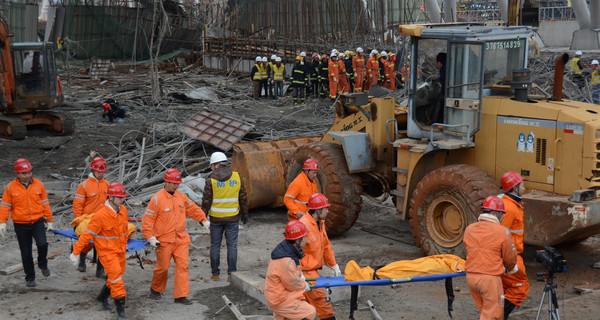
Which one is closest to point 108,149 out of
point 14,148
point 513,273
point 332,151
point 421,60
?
point 14,148

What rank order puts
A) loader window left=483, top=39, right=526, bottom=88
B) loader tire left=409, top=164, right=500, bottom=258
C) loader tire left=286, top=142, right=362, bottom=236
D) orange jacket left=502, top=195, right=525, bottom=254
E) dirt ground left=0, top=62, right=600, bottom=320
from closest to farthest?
orange jacket left=502, top=195, right=525, bottom=254 < dirt ground left=0, top=62, right=600, bottom=320 < loader tire left=409, top=164, right=500, bottom=258 < loader window left=483, top=39, right=526, bottom=88 < loader tire left=286, top=142, right=362, bottom=236

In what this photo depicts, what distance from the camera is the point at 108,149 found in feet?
59.9

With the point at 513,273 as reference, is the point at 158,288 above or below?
below

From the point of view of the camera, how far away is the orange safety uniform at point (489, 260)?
6.86 meters

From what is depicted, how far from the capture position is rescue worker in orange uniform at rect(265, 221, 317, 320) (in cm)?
635

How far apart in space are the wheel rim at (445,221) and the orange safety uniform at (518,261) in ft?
5.71

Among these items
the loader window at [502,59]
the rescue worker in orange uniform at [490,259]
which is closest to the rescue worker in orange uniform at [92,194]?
the rescue worker in orange uniform at [490,259]

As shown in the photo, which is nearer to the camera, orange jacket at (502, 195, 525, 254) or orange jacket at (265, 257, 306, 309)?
orange jacket at (265, 257, 306, 309)

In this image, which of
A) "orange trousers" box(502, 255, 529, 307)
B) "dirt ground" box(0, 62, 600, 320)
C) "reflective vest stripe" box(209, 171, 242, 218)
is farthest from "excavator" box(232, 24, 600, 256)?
"reflective vest stripe" box(209, 171, 242, 218)

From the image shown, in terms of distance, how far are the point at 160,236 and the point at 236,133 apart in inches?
271

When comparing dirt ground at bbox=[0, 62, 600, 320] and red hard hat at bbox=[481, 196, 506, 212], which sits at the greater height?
red hard hat at bbox=[481, 196, 506, 212]

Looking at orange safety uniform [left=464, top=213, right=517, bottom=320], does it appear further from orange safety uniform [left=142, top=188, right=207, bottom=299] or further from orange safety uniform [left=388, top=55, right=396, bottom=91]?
orange safety uniform [left=388, top=55, right=396, bottom=91]

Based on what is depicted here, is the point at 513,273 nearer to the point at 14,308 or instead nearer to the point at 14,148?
the point at 14,308

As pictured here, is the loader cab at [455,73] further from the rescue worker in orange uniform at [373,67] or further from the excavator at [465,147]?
the rescue worker in orange uniform at [373,67]
